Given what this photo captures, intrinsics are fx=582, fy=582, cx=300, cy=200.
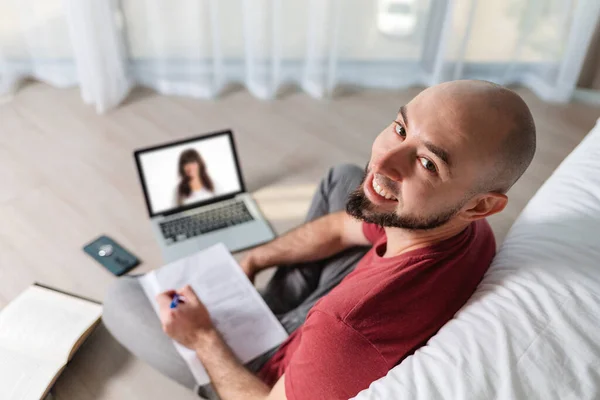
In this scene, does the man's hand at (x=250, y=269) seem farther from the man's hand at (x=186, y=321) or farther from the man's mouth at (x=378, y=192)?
the man's mouth at (x=378, y=192)

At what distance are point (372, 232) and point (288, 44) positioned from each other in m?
1.28

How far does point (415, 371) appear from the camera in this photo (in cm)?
81

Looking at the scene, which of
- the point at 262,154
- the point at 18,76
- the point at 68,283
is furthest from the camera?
the point at 18,76

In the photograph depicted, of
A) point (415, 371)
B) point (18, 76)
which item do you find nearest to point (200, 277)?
point (415, 371)

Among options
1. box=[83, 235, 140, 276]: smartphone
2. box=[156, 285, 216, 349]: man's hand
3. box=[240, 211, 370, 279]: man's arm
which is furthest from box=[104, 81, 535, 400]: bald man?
box=[83, 235, 140, 276]: smartphone

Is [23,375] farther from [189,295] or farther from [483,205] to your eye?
[483,205]

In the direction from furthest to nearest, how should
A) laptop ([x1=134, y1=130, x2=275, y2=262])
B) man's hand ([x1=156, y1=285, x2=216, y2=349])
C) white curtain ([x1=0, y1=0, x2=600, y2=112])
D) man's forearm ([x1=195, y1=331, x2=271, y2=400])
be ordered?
white curtain ([x1=0, y1=0, x2=600, y2=112]) < laptop ([x1=134, y1=130, x2=275, y2=262]) < man's hand ([x1=156, y1=285, x2=216, y2=349]) < man's forearm ([x1=195, y1=331, x2=271, y2=400])

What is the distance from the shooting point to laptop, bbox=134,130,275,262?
1.69 m

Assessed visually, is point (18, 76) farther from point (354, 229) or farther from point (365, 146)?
point (354, 229)

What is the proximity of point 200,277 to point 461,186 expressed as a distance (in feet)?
2.44

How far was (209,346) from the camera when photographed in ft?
3.90

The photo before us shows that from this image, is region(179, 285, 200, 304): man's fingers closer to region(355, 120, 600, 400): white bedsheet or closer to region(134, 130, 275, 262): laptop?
region(134, 130, 275, 262): laptop

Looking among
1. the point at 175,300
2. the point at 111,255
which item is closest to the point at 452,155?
the point at 175,300

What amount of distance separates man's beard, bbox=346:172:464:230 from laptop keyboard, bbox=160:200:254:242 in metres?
0.73
